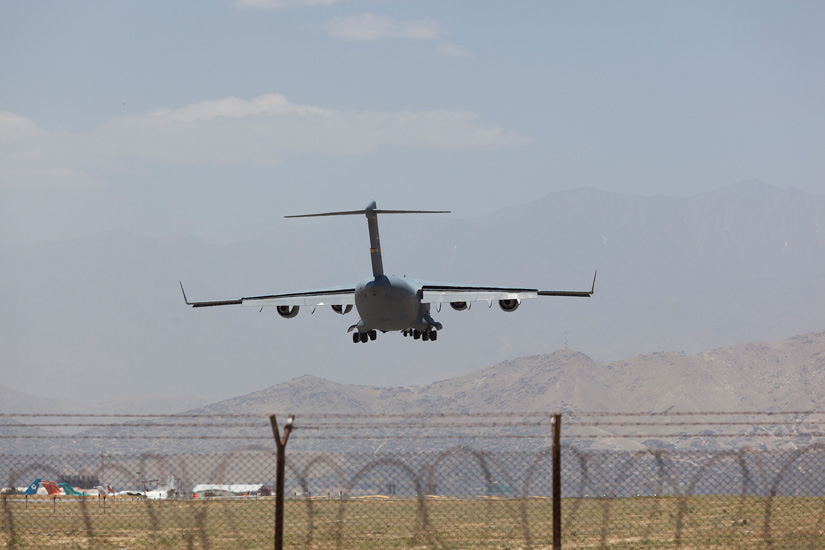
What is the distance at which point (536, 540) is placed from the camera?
24.2m

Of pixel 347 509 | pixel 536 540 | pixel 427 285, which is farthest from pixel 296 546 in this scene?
pixel 427 285

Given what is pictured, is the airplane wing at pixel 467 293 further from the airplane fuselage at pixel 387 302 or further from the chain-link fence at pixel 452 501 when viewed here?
the chain-link fence at pixel 452 501

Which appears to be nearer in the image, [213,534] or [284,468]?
[284,468]

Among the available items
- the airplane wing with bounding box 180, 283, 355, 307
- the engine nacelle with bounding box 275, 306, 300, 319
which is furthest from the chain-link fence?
the airplane wing with bounding box 180, 283, 355, 307

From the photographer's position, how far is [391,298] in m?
60.6

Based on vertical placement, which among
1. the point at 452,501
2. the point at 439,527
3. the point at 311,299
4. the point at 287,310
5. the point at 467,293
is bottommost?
the point at 439,527

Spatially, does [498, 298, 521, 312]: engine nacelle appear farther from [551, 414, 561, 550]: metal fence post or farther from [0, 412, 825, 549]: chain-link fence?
[551, 414, 561, 550]: metal fence post

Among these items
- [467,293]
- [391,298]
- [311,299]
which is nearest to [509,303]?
[467,293]

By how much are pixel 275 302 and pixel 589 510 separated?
36.9 meters

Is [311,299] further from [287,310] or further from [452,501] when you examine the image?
[452,501]

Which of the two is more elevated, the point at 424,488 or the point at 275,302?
the point at 275,302

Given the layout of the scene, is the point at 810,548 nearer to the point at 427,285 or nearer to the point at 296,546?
the point at 296,546

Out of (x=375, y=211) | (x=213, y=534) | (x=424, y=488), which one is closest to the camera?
(x=424, y=488)

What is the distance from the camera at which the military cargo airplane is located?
199 ft
